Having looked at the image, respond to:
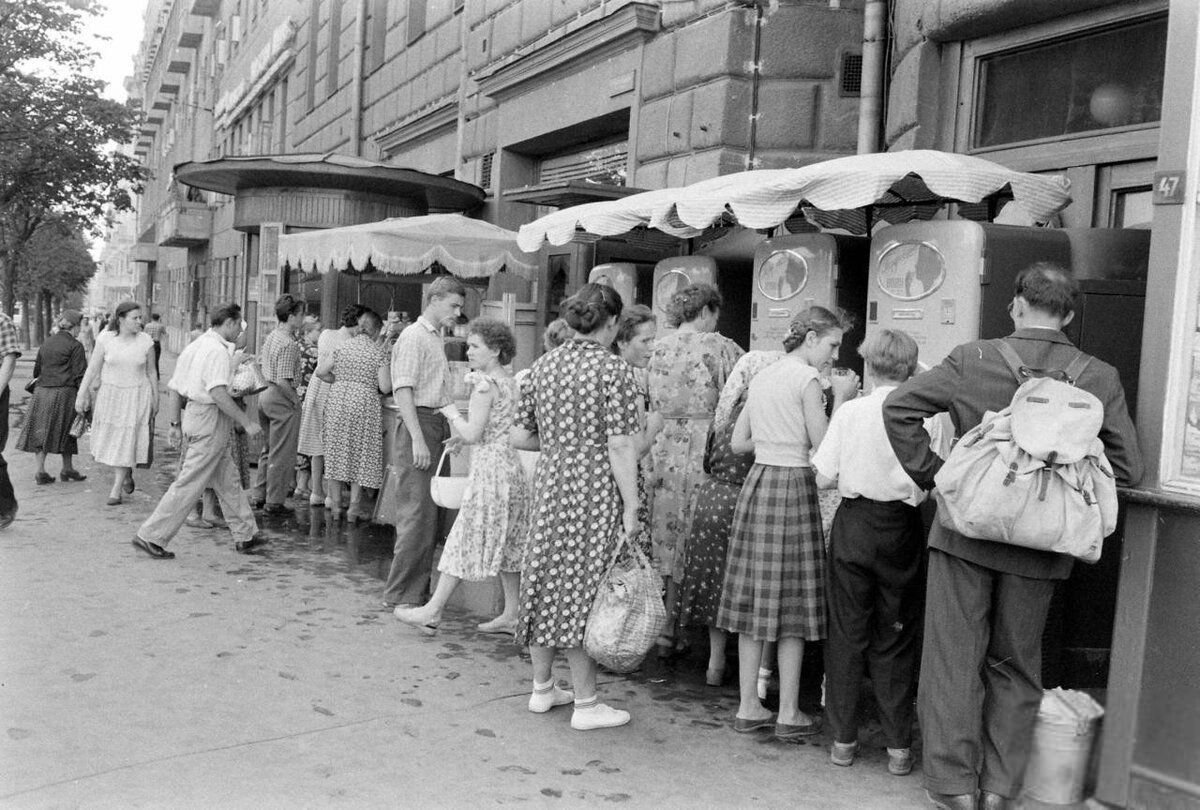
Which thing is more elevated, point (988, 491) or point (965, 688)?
point (988, 491)

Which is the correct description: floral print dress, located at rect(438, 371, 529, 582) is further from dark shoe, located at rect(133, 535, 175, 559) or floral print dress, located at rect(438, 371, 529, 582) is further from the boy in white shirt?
dark shoe, located at rect(133, 535, 175, 559)

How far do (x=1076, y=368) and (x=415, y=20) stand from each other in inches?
564

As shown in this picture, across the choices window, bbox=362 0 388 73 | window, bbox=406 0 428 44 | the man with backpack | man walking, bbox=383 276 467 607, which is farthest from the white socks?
window, bbox=362 0 388 73

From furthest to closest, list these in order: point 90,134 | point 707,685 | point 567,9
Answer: point 90,134 → point 567,9 → point 707,685

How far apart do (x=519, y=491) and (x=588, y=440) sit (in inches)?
50.8

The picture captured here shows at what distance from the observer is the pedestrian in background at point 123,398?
919 centimetres

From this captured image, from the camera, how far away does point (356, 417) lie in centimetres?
881

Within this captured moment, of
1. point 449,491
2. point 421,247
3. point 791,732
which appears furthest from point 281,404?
point 791,732

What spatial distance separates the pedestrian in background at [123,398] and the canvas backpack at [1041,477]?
730cm

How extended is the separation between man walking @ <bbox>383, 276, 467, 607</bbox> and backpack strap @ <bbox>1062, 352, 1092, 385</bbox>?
135 inches

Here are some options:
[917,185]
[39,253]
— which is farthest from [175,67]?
[917,185]

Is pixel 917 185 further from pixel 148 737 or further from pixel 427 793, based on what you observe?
pixel 148 737

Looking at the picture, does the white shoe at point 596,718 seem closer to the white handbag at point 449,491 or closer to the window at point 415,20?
the white handbag at point 449,491

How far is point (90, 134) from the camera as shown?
29.5 meters
